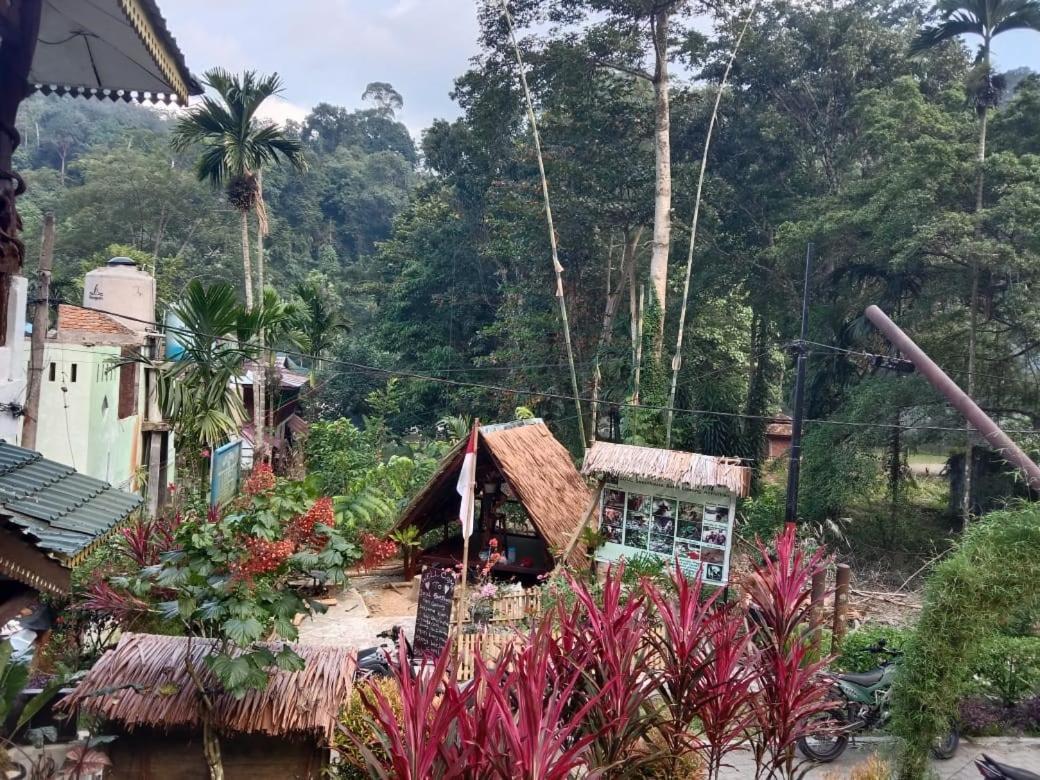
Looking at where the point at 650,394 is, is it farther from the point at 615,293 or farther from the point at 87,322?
the point at 87,322

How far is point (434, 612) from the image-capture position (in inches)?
290

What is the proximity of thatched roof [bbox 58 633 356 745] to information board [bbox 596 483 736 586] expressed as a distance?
243 inches

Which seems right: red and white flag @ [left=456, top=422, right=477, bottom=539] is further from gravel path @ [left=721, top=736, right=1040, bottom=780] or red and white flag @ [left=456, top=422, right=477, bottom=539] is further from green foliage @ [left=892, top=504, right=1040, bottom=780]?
green foliage @ [left=892, top=504, right=1040, bottom=780]

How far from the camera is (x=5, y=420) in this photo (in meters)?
5.54

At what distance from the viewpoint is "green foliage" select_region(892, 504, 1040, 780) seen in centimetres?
498

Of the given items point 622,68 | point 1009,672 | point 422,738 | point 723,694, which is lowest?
point 1009,672

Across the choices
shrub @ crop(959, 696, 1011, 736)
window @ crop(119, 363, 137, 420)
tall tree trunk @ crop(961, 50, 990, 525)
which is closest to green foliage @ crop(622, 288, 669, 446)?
tall tree trunk @ crop(961, 50, 990, 525)

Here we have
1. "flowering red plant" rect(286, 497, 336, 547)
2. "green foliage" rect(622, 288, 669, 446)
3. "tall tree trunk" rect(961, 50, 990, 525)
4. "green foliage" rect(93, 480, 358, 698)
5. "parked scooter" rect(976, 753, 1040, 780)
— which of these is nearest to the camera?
"green foliage" rect(93, 480, 358, 698)

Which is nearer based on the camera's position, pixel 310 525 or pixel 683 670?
pixel 683 670

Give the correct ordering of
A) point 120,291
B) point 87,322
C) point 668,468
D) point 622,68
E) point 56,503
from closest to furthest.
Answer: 1. point 56,503
2. point 668,468
3. point 87,322
4. point 120,291
5. point 622,68

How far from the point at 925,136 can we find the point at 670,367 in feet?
22.6

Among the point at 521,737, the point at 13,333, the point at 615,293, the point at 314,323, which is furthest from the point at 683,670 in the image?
the point at 615,293

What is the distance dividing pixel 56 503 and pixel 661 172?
14.0 m

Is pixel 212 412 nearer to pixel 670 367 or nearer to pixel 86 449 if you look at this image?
pixel 86 449
